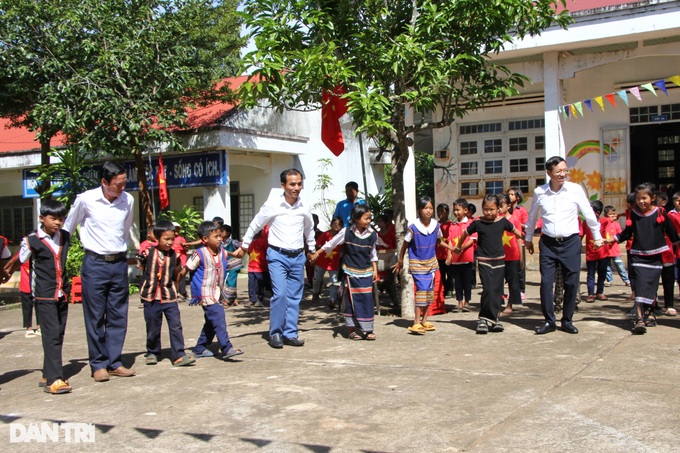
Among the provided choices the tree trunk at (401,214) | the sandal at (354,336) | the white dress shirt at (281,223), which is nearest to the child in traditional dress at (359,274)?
the sandal at (354,336)

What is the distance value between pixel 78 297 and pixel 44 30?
17.5ft

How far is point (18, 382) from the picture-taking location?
643 cm

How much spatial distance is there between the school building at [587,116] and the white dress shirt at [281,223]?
635 centimetres

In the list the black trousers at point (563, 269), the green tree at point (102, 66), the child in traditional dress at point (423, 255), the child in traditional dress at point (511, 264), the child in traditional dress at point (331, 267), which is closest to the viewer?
the black trousers at point (563, 269)

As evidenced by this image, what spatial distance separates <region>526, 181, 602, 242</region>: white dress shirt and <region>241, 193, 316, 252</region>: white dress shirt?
2.52 metres

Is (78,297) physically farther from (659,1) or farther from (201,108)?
(659,1)

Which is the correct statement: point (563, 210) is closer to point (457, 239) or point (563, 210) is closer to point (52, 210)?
point (457, 239)

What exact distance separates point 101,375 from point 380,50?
14.1 feet

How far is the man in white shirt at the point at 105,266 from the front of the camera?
6152mm

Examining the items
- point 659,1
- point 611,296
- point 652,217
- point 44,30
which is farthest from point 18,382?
point 659,1

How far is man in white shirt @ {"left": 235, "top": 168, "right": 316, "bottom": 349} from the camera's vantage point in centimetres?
741

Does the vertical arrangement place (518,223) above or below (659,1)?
below

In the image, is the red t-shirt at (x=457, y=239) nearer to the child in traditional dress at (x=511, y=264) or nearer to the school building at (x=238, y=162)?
the child in traditional dress at (x=511, y=264)

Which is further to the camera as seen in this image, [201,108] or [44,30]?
[201,108]
